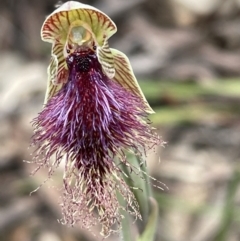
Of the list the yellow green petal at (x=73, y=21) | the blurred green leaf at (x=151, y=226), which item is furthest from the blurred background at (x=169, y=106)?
the yellow green petal at (x=73, y=21)

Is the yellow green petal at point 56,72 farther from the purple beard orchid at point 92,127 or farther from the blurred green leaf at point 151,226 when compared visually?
the blurred green leaf at point 151,226

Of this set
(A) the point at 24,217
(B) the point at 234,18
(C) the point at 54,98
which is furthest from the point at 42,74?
A: (C) the point at 54,98

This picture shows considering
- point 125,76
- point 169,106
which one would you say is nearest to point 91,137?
point 125,76

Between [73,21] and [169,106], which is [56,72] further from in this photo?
[169,106]

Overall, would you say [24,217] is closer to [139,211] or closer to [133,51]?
[133,51]

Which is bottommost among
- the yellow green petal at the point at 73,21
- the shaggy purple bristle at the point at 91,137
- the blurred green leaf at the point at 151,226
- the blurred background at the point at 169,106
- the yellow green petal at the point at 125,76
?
the blurred background at the point at 169,106

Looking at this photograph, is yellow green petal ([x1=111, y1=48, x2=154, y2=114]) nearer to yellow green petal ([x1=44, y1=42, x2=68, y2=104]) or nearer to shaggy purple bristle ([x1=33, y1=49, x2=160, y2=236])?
shaggy purple bristle ([x1=33, y1=49, x2=160, y2=236])
